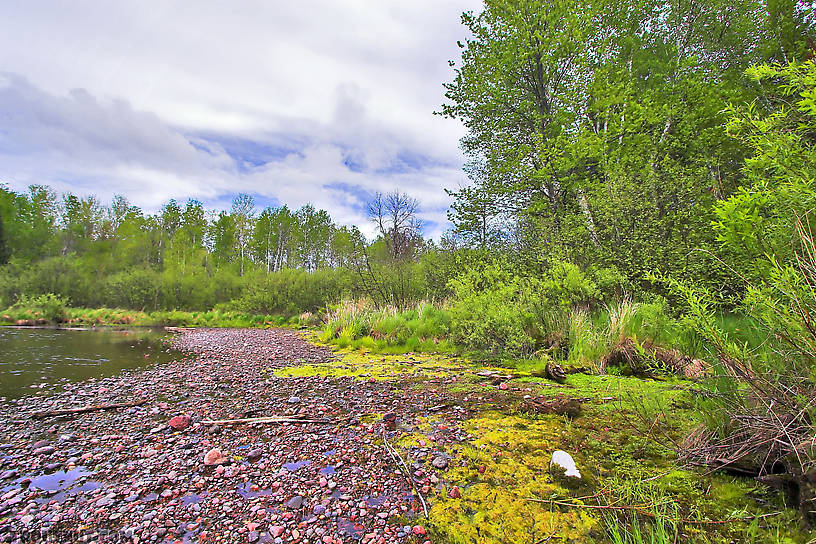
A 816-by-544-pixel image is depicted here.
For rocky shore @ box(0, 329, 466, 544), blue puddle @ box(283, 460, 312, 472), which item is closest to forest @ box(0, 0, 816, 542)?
rocky shore @ box(0, 329, 466, 544)

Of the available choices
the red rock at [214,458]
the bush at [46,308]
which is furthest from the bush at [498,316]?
the bush at [46,308]

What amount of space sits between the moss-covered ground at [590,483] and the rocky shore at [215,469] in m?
0.24

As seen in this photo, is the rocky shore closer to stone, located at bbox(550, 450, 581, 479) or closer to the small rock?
the small rock

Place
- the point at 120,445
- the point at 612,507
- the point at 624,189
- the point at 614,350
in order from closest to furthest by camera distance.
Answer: the point at 612,507 < the point at 120,445 < the point at 614,350 < the point at 624,189

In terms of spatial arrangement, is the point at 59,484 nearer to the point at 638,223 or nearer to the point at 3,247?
the point at 638,223

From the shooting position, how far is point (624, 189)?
24.5 feet

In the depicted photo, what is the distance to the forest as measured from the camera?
2.13 metres

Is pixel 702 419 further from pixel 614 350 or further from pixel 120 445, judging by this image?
pixel 120 445

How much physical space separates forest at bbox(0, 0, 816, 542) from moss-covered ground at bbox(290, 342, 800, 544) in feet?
0.71

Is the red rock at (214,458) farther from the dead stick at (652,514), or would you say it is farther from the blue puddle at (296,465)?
the dead stick at (652,514)

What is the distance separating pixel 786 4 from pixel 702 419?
49.9ft

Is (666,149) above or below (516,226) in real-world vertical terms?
above

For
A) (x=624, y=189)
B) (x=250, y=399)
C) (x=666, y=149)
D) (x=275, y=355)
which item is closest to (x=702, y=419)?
(x=250, y=399)

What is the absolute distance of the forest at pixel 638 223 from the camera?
213cm
